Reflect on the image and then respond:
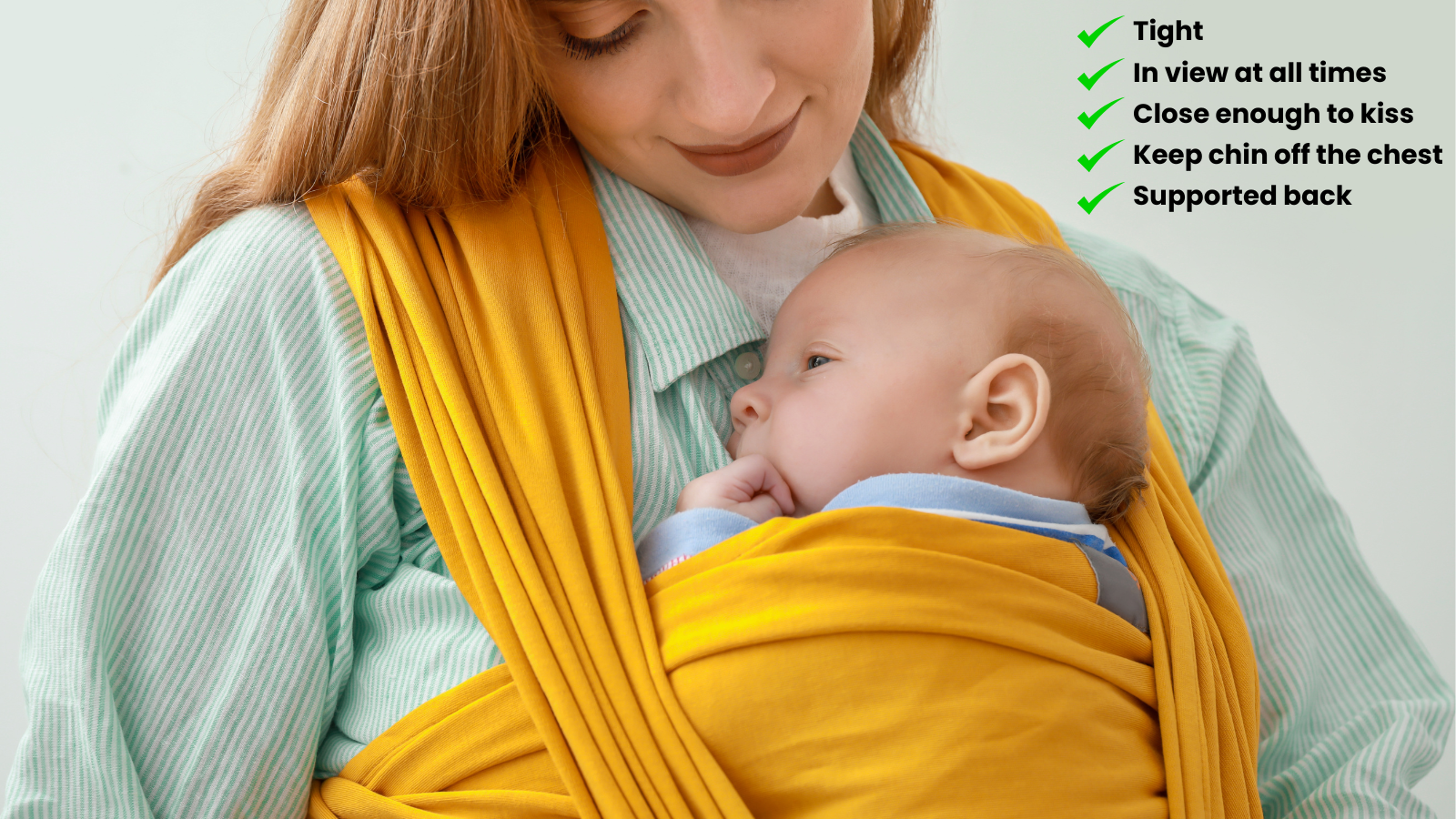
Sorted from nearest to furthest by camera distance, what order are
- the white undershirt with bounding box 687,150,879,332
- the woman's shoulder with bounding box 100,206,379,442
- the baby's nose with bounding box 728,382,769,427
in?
the woman's shoulder with bounding box 100,206,379,442 → the baby's nose with bounding box 728,382,769,427 → the white undershirt with bounding box 687,150,879,332

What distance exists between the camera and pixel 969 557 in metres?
0.94

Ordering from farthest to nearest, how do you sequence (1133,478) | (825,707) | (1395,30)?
(1395,30) → (1133,478) → (825,707)

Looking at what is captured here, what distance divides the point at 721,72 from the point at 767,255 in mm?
310

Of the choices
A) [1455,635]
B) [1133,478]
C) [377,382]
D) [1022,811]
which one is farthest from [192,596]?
[1455,635]

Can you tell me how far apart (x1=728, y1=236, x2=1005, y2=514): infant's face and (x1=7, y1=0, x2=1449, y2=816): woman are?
83 mm

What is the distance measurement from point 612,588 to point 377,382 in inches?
12.7

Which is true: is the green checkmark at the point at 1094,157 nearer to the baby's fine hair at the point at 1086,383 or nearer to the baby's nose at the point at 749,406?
the baby's fine hair at the point at 1086,383

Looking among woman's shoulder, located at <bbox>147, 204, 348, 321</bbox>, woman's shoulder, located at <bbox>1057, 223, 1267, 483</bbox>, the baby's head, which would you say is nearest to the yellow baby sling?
woman's shoulder, located at <bbox>147, 204, 348, 321</bbox>

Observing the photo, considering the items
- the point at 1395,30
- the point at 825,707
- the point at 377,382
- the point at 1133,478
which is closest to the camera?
the point at 825,707

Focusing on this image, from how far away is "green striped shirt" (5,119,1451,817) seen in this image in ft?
3.06

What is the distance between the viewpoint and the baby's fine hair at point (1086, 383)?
1109 mm

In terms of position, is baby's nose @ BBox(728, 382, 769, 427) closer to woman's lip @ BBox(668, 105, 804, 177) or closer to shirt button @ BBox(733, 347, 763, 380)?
shirt button @ BBox(733, 347, 763, 380)

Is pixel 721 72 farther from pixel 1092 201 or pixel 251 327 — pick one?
pixel 1092 201

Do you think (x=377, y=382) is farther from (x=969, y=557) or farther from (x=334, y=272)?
(x=969, y=557)
